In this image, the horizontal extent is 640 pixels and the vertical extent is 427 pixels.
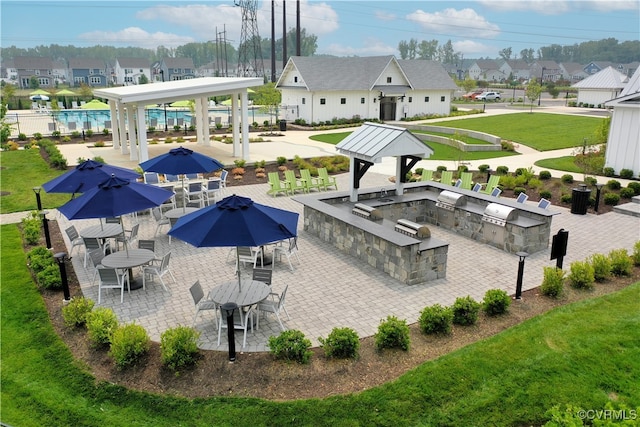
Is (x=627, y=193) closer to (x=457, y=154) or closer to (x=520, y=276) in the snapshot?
(x=457, y=154)

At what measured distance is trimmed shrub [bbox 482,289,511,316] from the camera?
921 cm

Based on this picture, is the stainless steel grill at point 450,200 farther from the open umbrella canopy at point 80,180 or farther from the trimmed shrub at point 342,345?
the open umbrella canopy at point 80,180

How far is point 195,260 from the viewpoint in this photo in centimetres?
1256

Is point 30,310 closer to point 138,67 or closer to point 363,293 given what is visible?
point 363,293

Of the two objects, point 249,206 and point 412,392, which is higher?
point 249,206

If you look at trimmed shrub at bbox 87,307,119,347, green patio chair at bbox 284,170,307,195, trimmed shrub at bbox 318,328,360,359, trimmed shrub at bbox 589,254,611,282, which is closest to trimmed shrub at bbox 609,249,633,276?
trimmed shrub at bbox 589,254,611,282

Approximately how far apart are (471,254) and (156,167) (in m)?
9.42

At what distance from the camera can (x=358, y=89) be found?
45594 mm

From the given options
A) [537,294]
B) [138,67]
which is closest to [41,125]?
[537,294]

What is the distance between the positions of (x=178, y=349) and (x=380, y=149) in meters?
8.37

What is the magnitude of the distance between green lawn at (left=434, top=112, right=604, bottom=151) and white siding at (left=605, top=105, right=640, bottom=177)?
7977mm

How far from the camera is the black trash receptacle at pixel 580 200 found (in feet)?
53.6

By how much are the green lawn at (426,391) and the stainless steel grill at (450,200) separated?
21.1 feet

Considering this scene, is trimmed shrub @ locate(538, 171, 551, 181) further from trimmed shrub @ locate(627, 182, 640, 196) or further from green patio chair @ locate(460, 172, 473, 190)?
green patio chair @ locate(460, 172, 473, 190)
